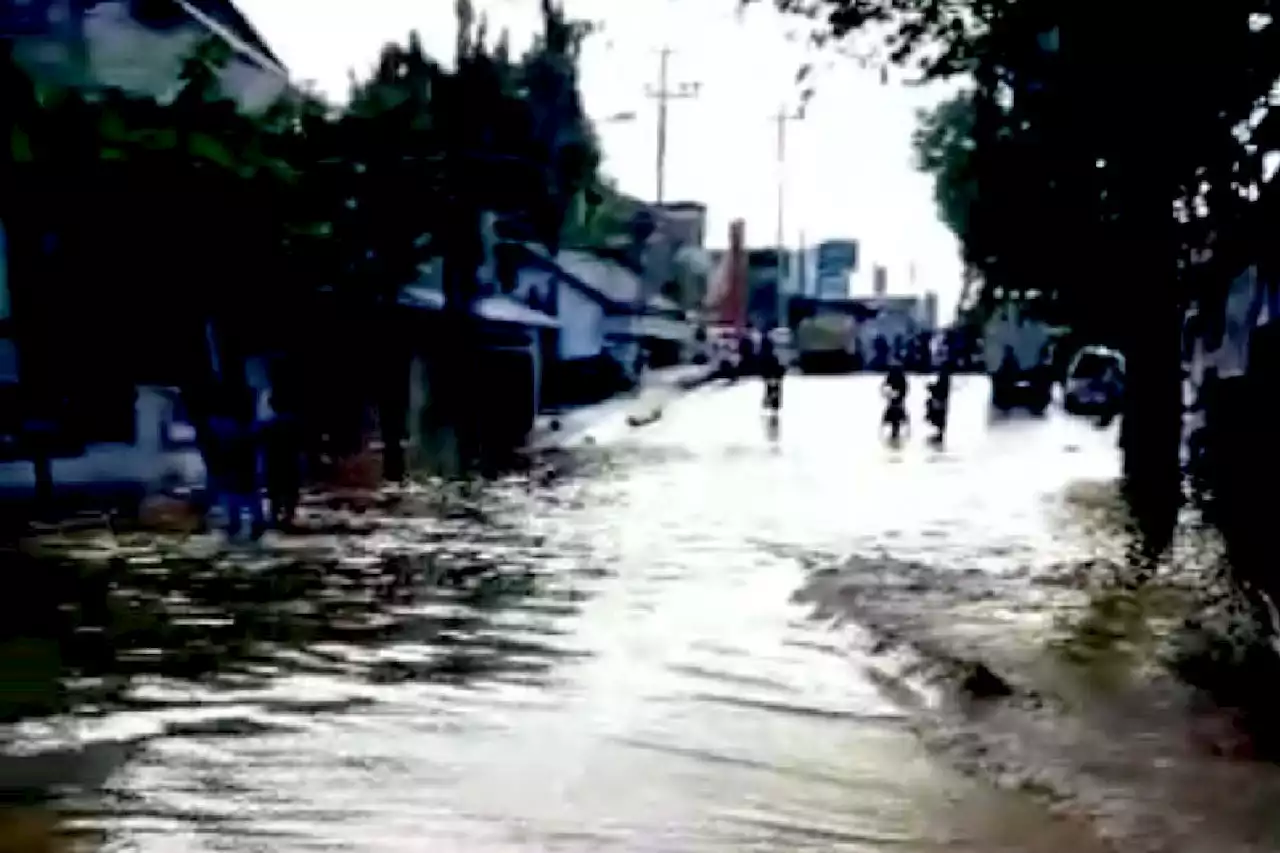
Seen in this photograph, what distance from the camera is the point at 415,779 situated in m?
8.98

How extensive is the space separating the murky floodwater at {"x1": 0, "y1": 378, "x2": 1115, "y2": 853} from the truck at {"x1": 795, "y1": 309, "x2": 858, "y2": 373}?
3037 inches

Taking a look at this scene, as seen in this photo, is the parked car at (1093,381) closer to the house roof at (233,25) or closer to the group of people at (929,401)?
the group of people at (929,401)

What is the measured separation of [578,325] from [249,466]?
49888 millimetres

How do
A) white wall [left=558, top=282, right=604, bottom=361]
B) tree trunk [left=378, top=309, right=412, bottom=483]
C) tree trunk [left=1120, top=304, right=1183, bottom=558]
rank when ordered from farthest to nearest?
white wall [left=558, top=282, right=604, bottom=361] → tree trunk [left=378, top=309, right=412, bottom=483] → tree trunk [left=1120, top=304, right=1183, bottom=558]

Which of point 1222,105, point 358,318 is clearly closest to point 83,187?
point 358,318

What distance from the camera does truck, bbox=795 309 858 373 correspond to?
327 feet

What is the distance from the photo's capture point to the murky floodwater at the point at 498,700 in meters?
8.32

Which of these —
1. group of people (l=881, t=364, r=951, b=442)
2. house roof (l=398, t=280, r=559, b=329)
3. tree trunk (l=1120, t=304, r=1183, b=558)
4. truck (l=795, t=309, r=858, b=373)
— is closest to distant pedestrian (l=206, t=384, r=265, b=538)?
tree trunk (l=1120, t=304, r=1183, b=558)

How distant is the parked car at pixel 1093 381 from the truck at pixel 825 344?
4340 centimetres

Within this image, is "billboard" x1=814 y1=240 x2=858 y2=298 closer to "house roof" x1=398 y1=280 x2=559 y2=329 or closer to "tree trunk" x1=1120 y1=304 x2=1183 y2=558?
"house roof" x1=398 y1=280 x2=559 y2=329

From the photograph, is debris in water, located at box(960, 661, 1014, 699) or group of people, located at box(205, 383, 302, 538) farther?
group of people, located at box(205, 383, 302, 538)

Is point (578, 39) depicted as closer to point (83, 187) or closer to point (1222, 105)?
point (83, 187)

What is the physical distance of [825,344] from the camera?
326 feet

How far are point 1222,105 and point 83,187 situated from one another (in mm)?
14300
